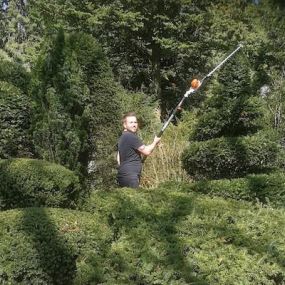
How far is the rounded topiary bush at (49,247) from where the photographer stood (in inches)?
140

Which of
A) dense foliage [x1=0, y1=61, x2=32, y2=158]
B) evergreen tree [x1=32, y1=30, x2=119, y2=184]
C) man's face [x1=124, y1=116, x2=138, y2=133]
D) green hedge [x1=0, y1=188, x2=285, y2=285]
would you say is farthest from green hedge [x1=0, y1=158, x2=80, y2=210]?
dense foliage [x1=0, y1=61, x2=32, y2=158]

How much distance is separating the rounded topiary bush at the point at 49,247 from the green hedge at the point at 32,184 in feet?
1.31

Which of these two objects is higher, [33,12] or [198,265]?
[33,12]

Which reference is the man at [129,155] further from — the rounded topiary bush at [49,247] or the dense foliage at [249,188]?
the rounded topiary bush at [49,247]

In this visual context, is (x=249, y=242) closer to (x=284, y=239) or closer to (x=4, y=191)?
(x=284, y=239)

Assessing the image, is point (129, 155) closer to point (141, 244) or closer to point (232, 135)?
point (141, 244)

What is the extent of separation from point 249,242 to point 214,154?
8.78 feet

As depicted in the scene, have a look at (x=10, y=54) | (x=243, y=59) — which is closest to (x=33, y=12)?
(x=10, y=54)

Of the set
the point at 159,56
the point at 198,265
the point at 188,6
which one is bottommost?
the point at 198,265

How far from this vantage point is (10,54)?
25.8 metres

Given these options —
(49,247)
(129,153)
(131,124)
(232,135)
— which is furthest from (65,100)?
(232,135)

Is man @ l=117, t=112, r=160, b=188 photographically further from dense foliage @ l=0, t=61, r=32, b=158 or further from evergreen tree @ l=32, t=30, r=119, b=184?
dense foliage @ l=0, t=61, r=32, b=158

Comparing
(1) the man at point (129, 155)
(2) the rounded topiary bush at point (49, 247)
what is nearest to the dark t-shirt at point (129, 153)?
(1) the man at point (129, 155)

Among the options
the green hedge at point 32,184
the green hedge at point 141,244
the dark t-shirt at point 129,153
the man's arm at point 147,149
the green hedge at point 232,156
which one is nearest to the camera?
the green hedge at point 141,244
